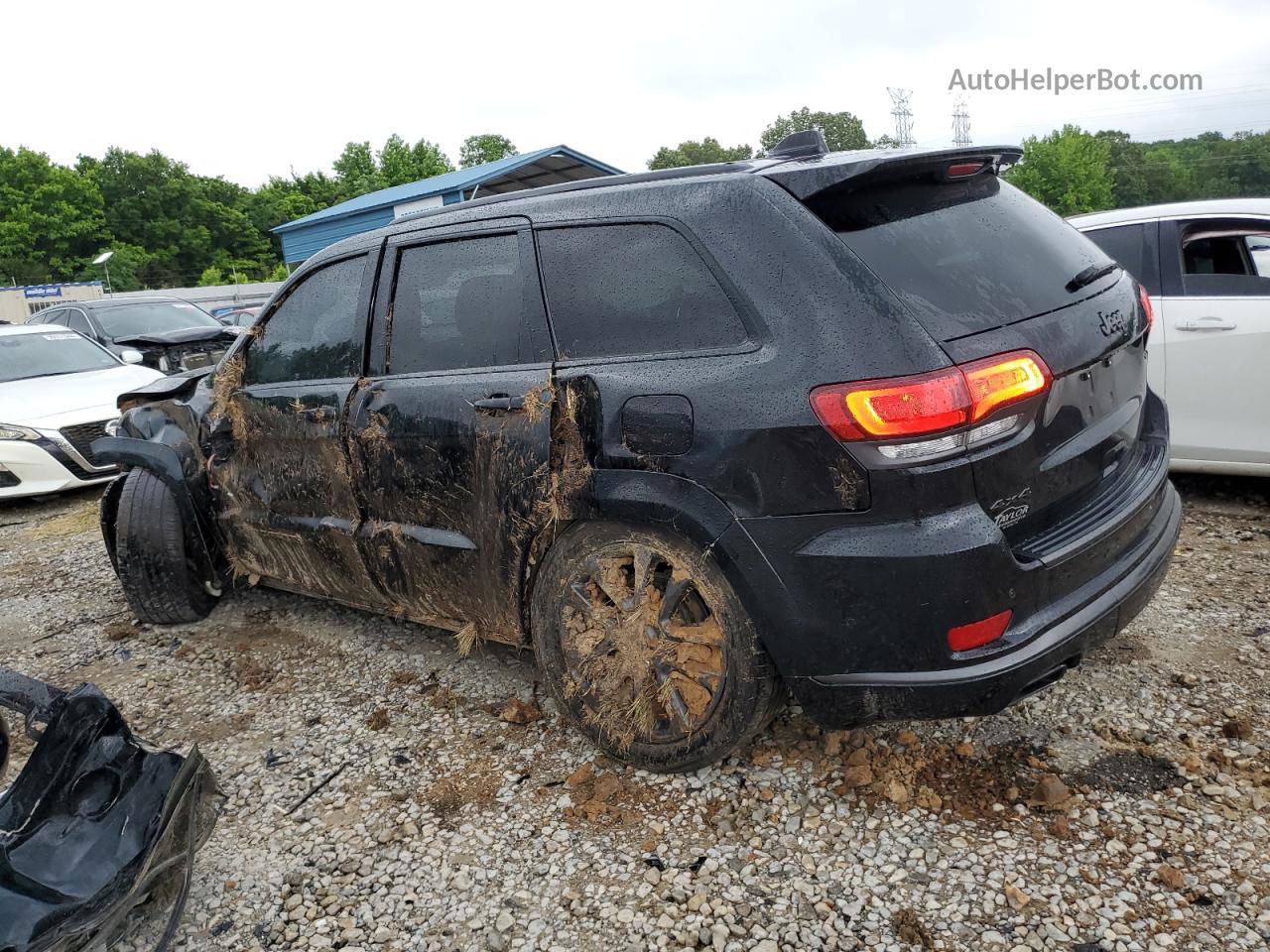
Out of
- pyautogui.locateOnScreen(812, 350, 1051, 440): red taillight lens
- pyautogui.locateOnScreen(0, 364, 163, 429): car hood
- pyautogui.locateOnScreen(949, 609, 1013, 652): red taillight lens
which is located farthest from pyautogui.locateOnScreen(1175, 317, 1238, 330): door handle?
pyautogui.locateOnScreen(0, 364, 163, 429): car hood

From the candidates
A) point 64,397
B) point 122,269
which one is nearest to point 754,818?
point 64,397

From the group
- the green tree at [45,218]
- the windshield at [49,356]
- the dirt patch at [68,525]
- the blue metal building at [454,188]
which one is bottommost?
the dirt patch at [68,525]

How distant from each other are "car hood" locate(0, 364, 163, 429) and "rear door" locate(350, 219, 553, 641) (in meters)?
5.31

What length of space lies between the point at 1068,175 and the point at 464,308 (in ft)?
259

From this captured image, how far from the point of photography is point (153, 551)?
425 centimetres

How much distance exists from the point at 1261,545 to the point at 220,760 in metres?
4.71

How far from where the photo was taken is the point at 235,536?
416 centimetres

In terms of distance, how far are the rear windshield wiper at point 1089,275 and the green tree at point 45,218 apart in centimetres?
7725

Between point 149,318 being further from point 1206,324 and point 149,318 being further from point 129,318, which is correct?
point 1206,324

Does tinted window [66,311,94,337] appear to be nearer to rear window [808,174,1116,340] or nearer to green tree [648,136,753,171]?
rear window [808,174,1116,340]

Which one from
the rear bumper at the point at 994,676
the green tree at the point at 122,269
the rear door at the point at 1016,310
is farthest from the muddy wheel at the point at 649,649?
the green tree at the point at 122,269

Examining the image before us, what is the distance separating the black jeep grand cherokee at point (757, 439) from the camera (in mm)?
2182

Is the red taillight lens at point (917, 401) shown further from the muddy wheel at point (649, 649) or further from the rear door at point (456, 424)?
the rear door at point (456, 424)

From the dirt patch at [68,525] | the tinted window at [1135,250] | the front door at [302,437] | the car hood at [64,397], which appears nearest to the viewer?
the front door at [302,437]
